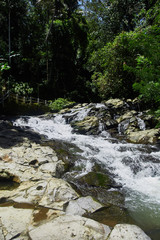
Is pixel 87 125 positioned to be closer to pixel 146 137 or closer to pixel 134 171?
pixel 146 137

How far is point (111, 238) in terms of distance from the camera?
2744mm

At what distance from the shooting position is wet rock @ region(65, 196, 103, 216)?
3619 mm

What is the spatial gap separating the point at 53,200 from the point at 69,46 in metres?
26.1

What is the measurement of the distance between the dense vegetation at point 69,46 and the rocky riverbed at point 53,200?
43.3 ft

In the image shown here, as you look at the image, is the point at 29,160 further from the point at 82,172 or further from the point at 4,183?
the point at 82,172

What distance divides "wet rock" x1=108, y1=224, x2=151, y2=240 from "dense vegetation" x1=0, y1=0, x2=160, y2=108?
1578cm

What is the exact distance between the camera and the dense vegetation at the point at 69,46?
18.2 m

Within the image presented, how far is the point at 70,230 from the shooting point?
111 inches

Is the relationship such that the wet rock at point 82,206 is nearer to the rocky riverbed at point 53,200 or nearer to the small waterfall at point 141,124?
the rocky riverbed at point 53,200

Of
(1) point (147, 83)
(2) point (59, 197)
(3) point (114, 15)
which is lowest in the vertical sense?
(2) point (59, 197)

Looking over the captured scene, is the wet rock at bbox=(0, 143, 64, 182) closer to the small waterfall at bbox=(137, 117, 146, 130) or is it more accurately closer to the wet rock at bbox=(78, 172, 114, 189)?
the wet rock at bbox=(78, 172, 114, 189)

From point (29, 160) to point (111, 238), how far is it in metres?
4.18

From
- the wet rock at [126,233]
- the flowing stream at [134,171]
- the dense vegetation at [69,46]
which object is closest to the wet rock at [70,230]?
the wet rock at [126,233]

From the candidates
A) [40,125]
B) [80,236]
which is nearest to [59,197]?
[80,236]
